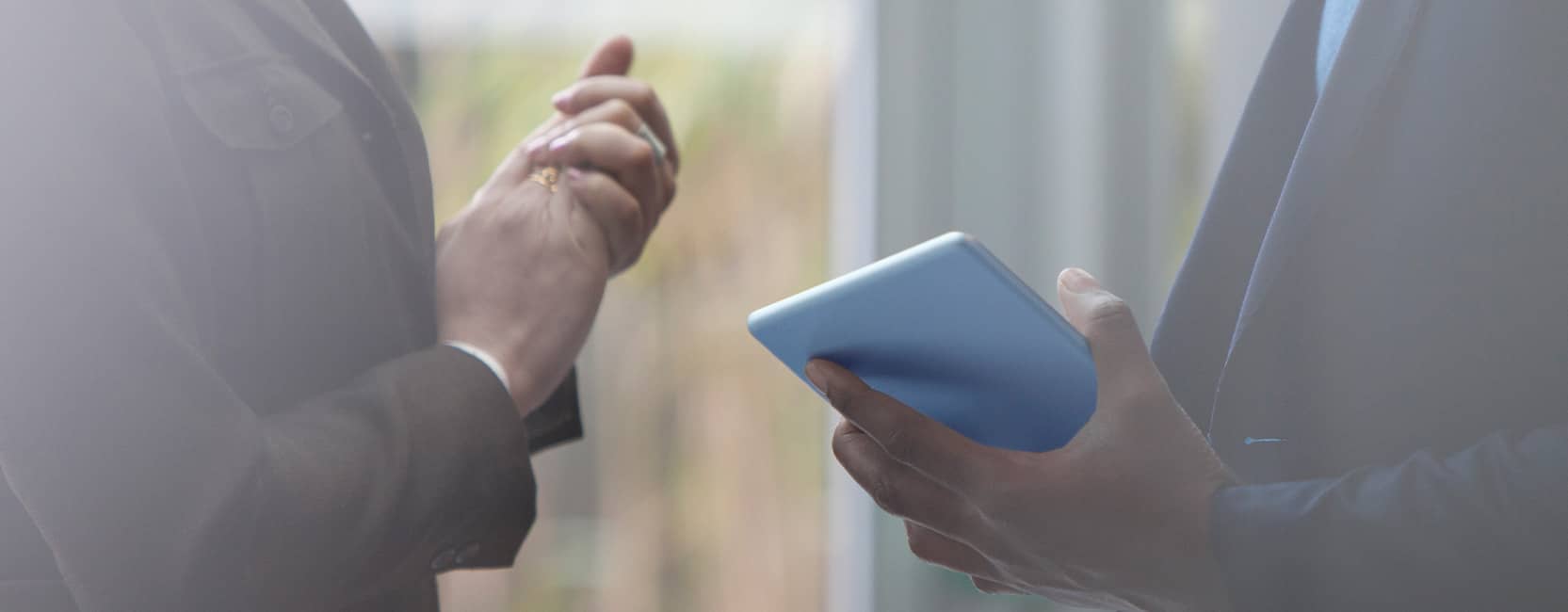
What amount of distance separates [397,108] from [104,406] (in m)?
0.32

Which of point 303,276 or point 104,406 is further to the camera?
point 303,276

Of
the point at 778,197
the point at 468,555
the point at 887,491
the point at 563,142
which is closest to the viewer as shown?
the point at 887,491

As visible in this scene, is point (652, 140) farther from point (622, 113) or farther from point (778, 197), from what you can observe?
point (778, 197)

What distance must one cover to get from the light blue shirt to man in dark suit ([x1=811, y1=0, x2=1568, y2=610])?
2.9 inches

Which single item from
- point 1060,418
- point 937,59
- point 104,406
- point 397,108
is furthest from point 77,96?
point 937,59

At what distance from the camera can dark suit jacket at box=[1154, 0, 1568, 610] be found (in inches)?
21.1

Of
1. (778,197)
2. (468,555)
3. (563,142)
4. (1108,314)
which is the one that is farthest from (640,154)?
(778,197)

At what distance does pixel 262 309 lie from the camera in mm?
685

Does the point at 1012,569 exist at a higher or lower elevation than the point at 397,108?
lower

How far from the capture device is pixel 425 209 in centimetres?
82

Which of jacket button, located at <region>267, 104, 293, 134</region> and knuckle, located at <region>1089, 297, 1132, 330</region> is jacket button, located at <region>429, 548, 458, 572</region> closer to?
jacket button, located at <region>267, 104, 293, 134</region>

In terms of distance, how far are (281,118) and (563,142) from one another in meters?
0.21

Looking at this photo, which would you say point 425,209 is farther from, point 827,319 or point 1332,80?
point 1332,80

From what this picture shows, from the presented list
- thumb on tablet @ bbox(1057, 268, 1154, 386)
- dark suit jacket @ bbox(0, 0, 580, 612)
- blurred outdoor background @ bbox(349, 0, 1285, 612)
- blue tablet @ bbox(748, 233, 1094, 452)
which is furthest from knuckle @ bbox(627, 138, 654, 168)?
blurred outdoor background @ bbox(349, 0, 1285, 612)
